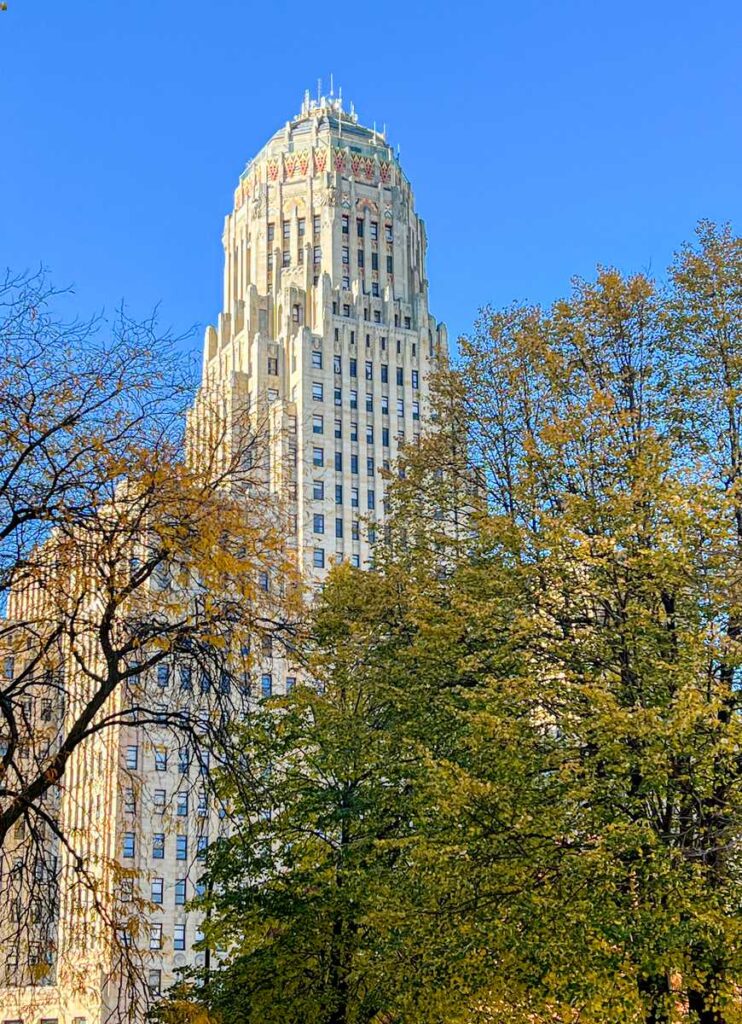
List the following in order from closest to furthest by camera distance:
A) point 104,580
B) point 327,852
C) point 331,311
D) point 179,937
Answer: point 104,580 < point 327,852 < point 179,937 < point 331,311

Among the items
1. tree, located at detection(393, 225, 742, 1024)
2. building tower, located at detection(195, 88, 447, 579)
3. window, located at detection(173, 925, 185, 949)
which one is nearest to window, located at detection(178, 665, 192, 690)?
tree, located at detection(393, 225, 742, 1024)

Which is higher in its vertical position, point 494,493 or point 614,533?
point 494,493

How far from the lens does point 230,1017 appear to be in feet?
98.7

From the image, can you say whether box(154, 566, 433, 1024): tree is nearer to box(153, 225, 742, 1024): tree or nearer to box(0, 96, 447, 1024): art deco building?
box(153, 225, 742, 1024): tree

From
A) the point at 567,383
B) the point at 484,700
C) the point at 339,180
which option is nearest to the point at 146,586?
the point at 484,700

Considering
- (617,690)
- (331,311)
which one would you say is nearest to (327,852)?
(617,690)

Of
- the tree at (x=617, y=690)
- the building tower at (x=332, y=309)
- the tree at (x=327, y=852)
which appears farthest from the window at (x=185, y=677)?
the building tower at (x=332, y=309)

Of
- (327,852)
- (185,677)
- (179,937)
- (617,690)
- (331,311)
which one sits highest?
(331,311)

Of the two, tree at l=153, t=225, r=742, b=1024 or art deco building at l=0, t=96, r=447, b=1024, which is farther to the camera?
art deco building at l=0, t=96, r=447, b=1024

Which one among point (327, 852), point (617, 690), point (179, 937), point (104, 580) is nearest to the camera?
point (104, 580)

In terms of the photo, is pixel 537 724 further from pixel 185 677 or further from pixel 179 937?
pixel 179 937

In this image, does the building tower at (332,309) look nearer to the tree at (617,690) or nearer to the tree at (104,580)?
the tree at (617,690)

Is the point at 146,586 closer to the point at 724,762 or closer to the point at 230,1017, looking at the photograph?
the point at 724,762

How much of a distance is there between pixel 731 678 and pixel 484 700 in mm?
5517
